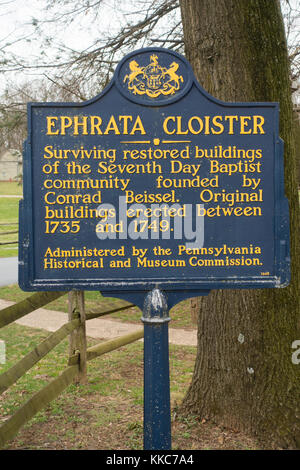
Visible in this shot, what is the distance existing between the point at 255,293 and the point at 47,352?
1984 millimetres

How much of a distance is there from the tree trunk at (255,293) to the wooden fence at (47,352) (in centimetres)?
161

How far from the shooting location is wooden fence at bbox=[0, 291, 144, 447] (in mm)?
3779

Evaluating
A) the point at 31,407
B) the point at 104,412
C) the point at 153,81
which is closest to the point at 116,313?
the point at 104,412

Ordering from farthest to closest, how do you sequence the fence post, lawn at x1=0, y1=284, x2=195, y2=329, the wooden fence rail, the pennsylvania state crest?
1. lawn at x1=0, y1=284, x2=195, y2=329
2. the fence post
3. the wooden fence rail
4. the pennsylvania state crest

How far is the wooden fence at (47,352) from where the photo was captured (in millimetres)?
3779

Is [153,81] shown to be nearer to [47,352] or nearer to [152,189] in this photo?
[152,189]

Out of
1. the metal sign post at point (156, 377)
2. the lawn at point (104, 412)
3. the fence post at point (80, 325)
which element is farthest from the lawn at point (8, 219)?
the metal sign post at point (156, 377)

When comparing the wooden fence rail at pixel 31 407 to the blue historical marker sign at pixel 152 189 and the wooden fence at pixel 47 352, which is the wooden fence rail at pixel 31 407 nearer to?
the wooden fence at pixel 47 352

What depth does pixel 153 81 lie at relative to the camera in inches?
113

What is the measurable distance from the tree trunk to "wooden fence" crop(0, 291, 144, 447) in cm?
161

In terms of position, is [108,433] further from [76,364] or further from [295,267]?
[295,267]

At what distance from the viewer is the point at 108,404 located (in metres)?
4.98

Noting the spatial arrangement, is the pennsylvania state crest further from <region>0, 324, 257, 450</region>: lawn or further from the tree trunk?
<region>0, 324, 257, 450</region>: lawn
